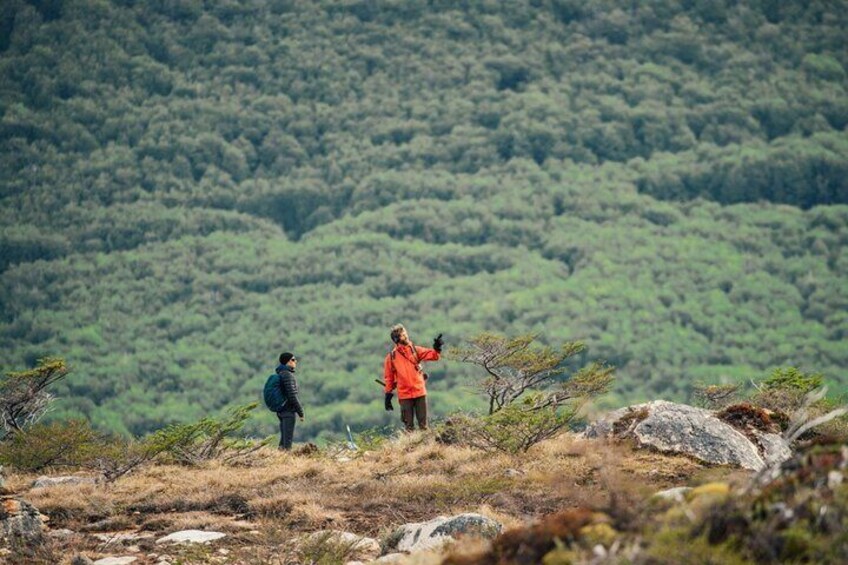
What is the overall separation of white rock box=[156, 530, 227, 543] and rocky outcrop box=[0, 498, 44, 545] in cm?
122

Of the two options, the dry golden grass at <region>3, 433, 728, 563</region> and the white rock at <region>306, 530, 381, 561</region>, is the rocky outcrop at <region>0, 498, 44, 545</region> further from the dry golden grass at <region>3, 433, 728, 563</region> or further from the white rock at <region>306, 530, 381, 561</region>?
the white rock at <region>306, 530, 381, 561</region>

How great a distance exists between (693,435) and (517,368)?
4.99 m

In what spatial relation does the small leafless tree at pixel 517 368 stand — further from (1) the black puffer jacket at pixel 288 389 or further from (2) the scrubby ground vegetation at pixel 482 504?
(1) the black puffer jacket at pixel 288 389

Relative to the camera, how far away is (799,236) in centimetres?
19488

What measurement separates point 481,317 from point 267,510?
506ft

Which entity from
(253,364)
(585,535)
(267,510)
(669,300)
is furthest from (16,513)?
(669,300)

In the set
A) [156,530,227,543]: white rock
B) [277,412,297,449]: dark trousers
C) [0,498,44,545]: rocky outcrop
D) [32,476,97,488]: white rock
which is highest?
[0,498,44,545]: rocky outcrop

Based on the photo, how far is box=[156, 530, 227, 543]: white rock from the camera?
13.2 m

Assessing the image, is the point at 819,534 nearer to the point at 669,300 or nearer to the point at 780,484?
the point at 780,484

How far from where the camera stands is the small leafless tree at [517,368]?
18.7 m

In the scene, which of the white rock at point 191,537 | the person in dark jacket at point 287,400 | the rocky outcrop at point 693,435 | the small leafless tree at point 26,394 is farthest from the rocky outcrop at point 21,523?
the small leafless tree at point 26,394

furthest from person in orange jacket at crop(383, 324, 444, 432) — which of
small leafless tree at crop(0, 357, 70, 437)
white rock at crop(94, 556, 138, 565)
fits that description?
white rock at crop(94, 556, 138, 565)

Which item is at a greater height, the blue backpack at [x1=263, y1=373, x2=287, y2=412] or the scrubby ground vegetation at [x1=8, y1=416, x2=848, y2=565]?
the scrubby ground vegetation at [x1=8, y1=416, x2=848, y2=565]

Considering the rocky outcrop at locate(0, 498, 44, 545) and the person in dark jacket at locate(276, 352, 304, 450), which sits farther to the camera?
the person in dark jacket at locate(276, 352, 304, 450)
